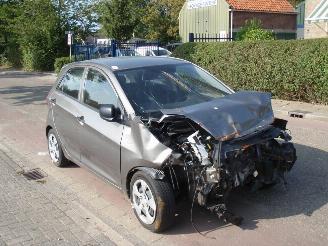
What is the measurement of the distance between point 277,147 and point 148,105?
1535 millimetres

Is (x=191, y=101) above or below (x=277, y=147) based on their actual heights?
above

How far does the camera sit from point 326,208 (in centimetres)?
482

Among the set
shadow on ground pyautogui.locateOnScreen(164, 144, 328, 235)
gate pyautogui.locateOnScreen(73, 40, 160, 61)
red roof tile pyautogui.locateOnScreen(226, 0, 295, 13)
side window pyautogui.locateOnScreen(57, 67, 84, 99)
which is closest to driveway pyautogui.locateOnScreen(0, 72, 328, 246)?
shadow on ground pyautogui.locateOnScreen(164, 144, 328, 235)

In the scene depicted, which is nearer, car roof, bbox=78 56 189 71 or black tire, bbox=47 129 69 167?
car roof, bbox=78 56 189 71

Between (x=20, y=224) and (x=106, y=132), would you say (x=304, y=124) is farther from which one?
(x=20, y=224)

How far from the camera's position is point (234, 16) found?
35.8 m

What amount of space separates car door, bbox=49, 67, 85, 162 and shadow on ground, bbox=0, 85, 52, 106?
829 centimetres

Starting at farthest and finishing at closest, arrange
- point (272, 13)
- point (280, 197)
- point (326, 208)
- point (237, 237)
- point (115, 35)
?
1. point (272, 13)
2. point (115, 35)
3. point (280, 197)
4. point (326, 208)
5. point (237, 237)

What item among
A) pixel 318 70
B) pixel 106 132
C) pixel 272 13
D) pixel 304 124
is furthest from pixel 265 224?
pixel 272 13

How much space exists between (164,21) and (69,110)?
44217 mm

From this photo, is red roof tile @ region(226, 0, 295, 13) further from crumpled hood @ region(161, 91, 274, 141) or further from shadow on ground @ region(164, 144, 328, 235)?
crumpled hood @ region(161, 91, 274, 141)

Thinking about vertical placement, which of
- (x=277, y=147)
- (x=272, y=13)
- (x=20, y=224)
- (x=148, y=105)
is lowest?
(x=20, y=224)

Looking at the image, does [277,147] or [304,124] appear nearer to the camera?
[277,147]

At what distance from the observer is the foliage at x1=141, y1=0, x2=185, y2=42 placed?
48.5 meters
